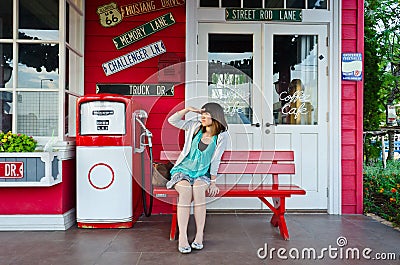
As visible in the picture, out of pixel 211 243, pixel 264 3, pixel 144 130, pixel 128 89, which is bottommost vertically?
pixel 211 243

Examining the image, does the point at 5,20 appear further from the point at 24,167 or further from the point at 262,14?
the point at 262,14

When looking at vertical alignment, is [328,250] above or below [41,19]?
below

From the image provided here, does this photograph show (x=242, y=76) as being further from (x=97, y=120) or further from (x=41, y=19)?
(x=41, y=19)

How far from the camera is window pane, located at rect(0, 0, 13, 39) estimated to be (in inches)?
151

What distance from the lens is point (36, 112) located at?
12.6 feet

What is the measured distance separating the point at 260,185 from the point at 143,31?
6.86 feet

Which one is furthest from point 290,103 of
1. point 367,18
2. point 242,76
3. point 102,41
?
point 367,18

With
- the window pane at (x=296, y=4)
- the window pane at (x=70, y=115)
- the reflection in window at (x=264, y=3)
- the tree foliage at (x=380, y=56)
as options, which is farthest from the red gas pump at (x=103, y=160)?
the tree foliage at (x=380, y=56)

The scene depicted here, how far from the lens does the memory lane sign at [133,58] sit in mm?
4441

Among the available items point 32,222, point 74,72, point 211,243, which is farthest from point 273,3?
point 32,222

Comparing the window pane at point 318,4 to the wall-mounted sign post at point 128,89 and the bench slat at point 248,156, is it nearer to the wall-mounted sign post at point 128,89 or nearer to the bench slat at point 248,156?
the bench slat at point 248,156

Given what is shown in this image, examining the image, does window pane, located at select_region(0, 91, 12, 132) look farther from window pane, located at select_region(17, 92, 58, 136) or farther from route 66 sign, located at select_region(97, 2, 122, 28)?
route 66 sign, located at select_region(97, 2, 122, 28)

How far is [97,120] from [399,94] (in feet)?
20.2

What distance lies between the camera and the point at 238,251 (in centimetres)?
309
